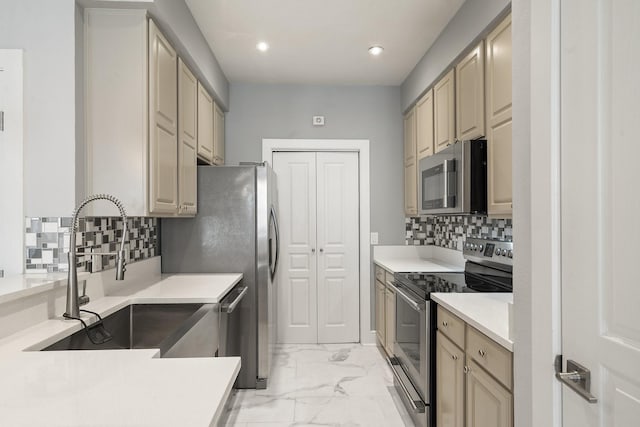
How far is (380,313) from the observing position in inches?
146

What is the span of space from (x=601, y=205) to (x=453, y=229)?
2559 millimetres

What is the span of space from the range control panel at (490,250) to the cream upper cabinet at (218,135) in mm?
2196

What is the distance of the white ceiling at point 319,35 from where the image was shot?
2498 millimetres

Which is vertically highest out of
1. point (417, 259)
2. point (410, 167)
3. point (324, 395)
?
point (410, 167)

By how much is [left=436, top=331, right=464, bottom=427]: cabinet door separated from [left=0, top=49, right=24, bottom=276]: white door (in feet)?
6.59

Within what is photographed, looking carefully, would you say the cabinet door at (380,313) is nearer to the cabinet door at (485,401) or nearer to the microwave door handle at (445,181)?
the microwave door handle at (445,181)

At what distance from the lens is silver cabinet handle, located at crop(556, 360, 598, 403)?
980 mm

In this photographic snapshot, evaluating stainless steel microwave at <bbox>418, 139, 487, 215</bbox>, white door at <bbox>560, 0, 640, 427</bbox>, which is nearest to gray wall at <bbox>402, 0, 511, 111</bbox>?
stainless steel microwave at <bbox>418, 139, 487, 215</bbox>

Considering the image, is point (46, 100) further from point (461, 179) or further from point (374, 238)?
point (374, 238)

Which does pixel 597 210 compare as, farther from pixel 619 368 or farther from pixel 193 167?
pixel 193 167

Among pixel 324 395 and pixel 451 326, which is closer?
pixel 451 326

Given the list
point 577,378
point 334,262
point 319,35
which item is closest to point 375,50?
point 319,35

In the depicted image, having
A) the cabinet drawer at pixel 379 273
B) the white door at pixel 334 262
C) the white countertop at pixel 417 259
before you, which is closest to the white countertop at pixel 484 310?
the white countertop at pixel 417 259

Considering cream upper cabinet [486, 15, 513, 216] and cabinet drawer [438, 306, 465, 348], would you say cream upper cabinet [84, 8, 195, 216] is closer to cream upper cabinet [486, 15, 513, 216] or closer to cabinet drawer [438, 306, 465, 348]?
cabinet drawer [438, 306, 465, 348]
